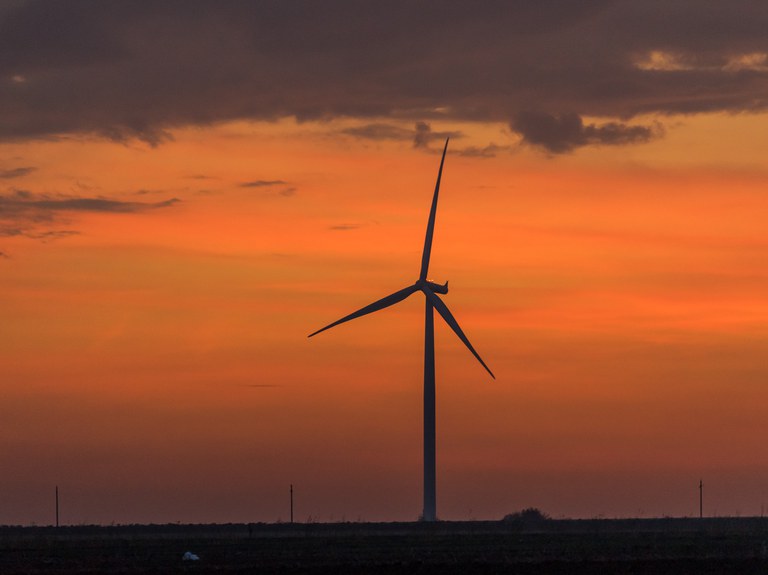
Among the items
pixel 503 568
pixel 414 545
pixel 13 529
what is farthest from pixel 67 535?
pixel 503 568

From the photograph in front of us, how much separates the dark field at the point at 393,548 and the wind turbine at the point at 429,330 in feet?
10.8

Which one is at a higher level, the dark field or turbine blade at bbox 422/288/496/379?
turbine blade at bbox 422/288/496/379

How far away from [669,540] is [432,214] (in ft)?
111

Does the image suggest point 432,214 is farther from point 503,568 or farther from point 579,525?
point 503,568

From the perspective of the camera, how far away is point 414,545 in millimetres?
99438

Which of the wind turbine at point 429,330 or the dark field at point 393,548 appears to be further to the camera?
the wind turbine at point 429,330

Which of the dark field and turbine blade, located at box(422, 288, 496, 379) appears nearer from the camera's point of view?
the dark field

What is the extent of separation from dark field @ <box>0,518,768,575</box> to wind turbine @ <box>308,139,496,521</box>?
3.29 meters

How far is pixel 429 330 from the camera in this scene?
126500mm

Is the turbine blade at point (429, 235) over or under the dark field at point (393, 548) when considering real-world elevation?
over

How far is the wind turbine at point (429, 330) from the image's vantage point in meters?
124

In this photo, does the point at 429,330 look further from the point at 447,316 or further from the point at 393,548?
the point at 393,548

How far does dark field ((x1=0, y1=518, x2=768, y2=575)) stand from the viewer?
79500 millimetres

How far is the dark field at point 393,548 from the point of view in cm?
7950
